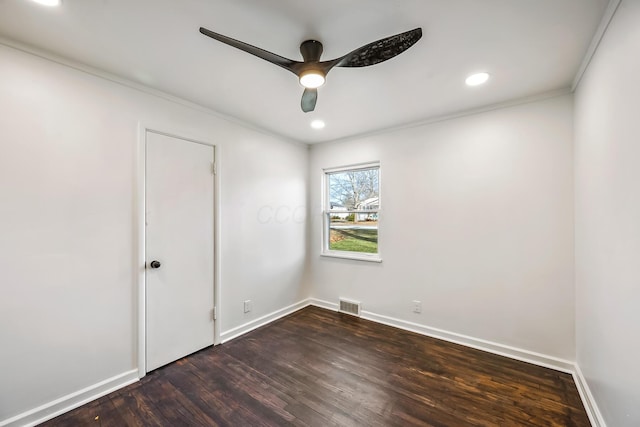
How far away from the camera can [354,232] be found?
12.0ft

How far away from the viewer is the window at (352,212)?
3.46 metres

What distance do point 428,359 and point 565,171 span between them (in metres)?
2.17

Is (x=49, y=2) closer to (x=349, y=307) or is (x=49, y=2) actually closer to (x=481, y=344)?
(x=349, y=307)

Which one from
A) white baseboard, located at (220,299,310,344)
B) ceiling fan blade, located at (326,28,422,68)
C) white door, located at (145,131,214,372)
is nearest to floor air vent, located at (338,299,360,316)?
white baseboard, located at (220,299,310,344)

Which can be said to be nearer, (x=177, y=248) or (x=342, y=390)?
(x=342, y=390)

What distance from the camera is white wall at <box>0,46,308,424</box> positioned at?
161cm

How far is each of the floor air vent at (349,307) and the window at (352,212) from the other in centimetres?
65

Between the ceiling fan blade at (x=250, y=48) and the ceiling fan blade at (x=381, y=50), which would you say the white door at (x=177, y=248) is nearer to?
the ceiling fan blade at (x=250, y=48)

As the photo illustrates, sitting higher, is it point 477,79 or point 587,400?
point 477,79

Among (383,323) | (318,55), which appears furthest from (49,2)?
(383,323)

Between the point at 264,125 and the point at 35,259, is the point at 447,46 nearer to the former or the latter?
the point at 264,125

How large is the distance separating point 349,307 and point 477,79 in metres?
3.02

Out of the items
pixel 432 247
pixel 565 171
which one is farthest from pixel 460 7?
pixel 432 247

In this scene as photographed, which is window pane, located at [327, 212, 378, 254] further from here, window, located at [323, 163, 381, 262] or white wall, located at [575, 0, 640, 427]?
white wall, located at [575, 0, 640, 427]
